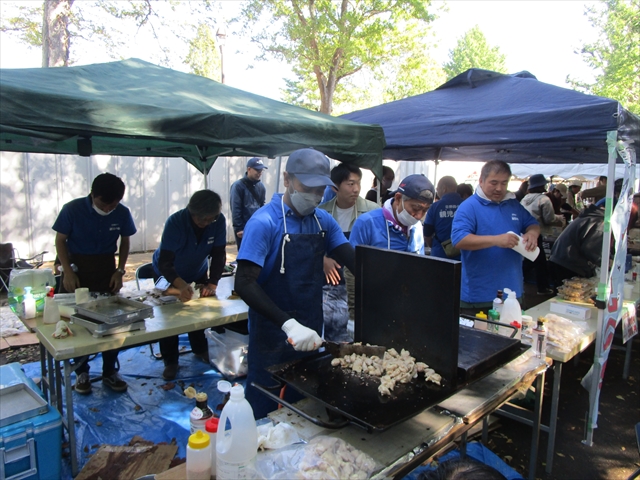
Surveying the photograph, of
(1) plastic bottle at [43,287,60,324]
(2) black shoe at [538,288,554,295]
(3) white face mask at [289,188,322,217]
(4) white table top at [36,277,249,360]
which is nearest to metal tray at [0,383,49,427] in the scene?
(4) white table top at [36,277,249,360]

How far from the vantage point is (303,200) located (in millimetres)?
2049

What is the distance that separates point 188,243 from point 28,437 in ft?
5.62

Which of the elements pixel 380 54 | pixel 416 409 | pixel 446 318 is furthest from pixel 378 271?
pixel 380 54

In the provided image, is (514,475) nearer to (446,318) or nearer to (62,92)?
(446,318)

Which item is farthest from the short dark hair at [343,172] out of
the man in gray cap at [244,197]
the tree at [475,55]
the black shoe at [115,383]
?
the tree at [475,55]

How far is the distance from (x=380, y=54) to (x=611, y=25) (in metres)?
14.1

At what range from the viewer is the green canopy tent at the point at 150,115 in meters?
2.28

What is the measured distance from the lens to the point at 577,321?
130 inches

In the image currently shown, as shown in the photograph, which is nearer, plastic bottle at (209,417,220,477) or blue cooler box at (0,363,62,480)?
plastic bottle at (209,417,220,477)

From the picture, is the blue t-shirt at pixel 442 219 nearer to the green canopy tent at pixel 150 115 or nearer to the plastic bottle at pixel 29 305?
the green canopy tent at pixel 150 115

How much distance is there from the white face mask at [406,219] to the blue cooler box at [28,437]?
2.34 meters

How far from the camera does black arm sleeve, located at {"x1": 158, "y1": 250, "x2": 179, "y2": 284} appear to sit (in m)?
3.40

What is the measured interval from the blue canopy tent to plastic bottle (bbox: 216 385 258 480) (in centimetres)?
285

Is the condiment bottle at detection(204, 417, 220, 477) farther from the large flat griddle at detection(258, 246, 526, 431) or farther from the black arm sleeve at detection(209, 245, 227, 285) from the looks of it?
the black arm sleeve at detection(209, 245, 227, 285)
